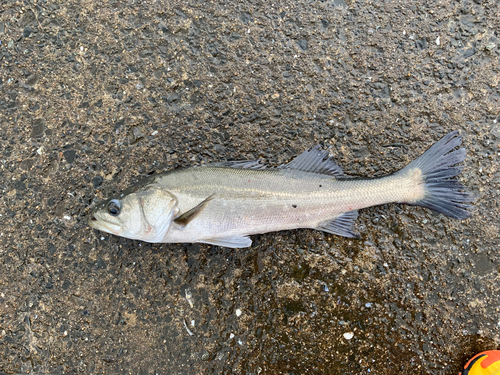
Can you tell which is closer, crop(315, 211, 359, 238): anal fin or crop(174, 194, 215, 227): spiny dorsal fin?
crop(174, 194, 215, 227): spiny dorsal fin

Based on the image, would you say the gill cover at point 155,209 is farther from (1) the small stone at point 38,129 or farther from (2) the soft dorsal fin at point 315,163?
(1) the small stone at point 38,129

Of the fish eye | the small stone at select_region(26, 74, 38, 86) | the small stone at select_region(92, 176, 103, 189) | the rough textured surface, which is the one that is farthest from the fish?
the small stone at select_region(26, 74, 38, 86)

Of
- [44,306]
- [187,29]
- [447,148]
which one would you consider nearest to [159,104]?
[187,29]

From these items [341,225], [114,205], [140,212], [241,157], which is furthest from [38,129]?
[341,225]

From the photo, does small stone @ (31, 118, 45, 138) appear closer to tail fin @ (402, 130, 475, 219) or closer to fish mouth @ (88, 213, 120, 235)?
fish mouth @ (88, 213, 120, 235)

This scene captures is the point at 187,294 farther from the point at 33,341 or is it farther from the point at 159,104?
the point at 159,104

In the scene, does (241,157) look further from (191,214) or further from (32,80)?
(32,80)

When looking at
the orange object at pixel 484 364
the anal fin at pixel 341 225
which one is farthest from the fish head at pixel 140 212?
the orange object at pixel 484 364
